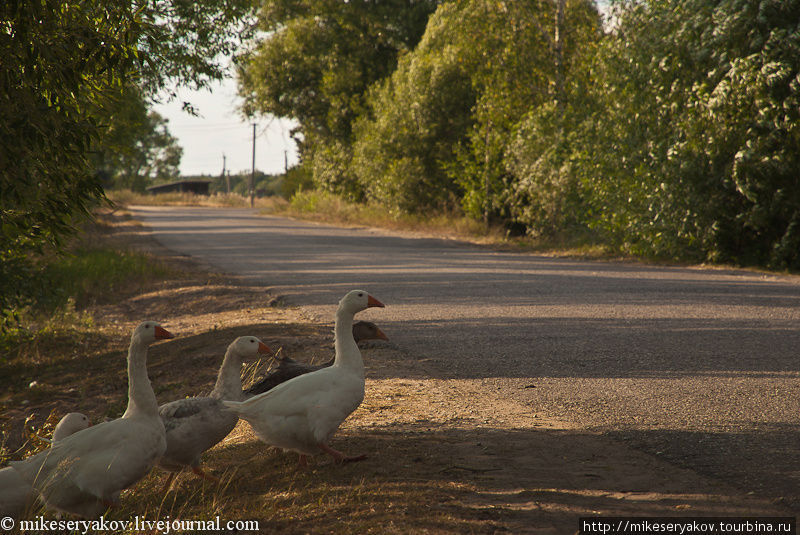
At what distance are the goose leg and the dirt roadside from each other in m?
0.05

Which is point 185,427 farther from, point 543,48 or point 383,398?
point 543,48

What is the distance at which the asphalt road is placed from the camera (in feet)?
17.4

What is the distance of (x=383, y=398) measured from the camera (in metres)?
6.64

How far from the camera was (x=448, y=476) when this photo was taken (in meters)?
4.57

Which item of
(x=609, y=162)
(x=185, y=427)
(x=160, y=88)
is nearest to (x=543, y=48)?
(x=609, y=162)

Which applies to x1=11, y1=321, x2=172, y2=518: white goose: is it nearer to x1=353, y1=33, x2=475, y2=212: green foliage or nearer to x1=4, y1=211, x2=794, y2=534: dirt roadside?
x1=4, y1=211, x2=794, y2=534: dirt roadside

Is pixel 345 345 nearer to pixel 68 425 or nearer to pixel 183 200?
pixel 68 425

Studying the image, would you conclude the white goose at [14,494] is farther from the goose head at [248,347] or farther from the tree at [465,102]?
the tree at [465,102]

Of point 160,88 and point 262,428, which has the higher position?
point 160,88

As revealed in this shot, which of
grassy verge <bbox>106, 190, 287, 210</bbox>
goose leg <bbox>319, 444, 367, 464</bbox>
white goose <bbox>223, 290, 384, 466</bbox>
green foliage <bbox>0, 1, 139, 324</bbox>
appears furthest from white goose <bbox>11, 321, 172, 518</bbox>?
grassy verge <bbox>106, 190, 287, 210</bbox>

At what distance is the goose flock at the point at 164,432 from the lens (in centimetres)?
452

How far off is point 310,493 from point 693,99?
15.7 meters

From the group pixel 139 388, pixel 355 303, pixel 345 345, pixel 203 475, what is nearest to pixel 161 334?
pixel 139 388

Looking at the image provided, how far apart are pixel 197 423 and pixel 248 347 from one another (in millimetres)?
608
